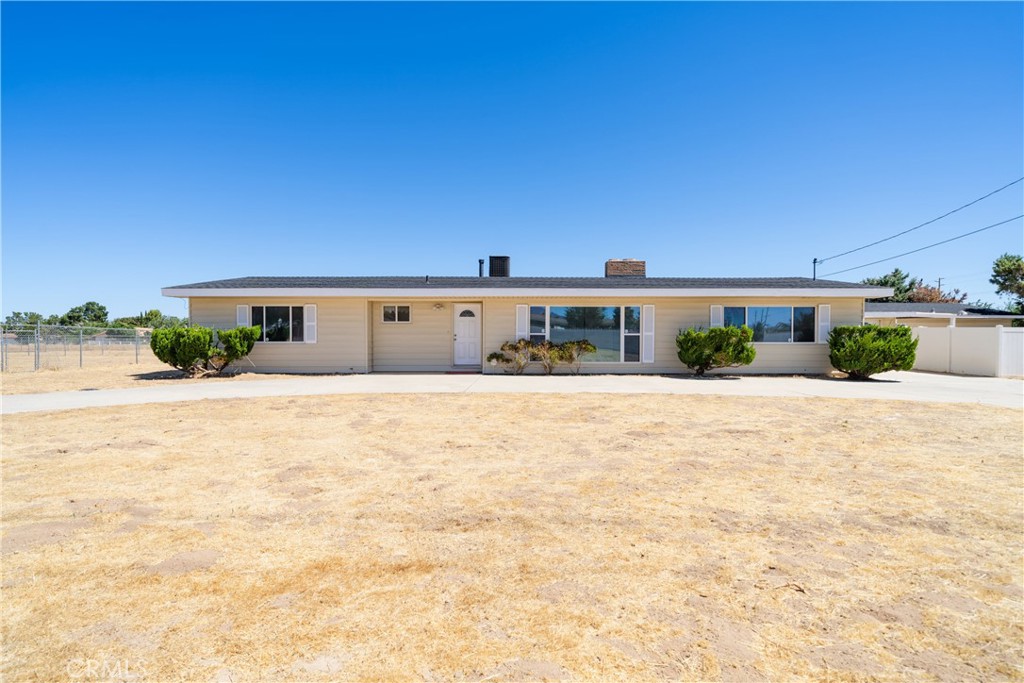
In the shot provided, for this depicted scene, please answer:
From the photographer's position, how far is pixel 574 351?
1511cm

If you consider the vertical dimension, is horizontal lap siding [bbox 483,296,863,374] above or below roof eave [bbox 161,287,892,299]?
below

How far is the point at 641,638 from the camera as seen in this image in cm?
235

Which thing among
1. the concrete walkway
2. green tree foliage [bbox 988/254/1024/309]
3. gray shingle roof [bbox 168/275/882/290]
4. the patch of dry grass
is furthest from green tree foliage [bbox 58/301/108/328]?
green tree foliage [bbox 988/254/1024/309]

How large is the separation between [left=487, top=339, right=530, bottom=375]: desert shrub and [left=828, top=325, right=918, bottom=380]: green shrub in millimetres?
9456

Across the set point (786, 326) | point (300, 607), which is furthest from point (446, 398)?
point (786, 326)

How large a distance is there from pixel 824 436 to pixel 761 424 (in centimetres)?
93

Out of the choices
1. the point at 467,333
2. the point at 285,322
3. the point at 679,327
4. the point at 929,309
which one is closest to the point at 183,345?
the point at 285,322

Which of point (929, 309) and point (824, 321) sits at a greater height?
point (929, 309)

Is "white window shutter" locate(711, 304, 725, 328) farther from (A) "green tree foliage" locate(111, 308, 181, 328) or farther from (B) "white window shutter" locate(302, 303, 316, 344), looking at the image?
(A) "green tree foliage" locate(111, 308, 181, 328)

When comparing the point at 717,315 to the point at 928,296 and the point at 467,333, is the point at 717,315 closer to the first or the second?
the point at 467,333

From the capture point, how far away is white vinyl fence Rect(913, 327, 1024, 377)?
1534 centimetres

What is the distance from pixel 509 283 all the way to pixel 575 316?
2650 millimetres

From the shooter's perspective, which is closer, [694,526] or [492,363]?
[694,526]

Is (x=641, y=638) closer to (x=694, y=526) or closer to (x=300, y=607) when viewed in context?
(x=694, y=526)
